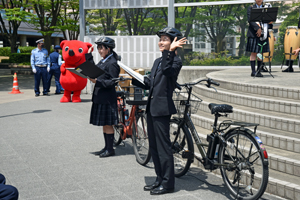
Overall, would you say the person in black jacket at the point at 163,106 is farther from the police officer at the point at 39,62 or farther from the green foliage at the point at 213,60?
the green foliage at the point at 213,60

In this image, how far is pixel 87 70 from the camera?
18.1 ft

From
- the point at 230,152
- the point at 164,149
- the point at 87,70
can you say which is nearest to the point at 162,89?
the point at 164,149

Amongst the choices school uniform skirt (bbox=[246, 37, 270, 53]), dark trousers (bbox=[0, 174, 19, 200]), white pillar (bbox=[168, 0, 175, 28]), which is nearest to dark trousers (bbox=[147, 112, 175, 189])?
dark trousers (bbox=[0, 174, 19, 200])

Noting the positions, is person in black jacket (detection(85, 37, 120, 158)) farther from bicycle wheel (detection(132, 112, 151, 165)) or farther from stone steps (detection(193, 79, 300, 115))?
stone steps (detection(193, 79, 300, 115))

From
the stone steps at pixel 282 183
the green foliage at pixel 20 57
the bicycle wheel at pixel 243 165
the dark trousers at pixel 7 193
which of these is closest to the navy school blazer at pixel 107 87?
the bicycle wheel at pixel 243 165

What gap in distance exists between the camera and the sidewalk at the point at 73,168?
4.67 metres

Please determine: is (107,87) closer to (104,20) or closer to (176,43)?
(176,43)

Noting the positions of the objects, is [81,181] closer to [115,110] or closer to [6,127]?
[115,110]

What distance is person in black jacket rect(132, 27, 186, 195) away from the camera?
4.45m

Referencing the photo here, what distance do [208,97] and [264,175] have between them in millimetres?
5307

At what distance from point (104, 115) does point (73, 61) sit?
616cm

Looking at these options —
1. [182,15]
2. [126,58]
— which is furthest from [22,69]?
[182,15]

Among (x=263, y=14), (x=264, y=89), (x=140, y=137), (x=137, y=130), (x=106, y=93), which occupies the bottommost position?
(x=140, y=137)

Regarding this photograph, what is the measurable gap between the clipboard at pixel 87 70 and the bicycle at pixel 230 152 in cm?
137
